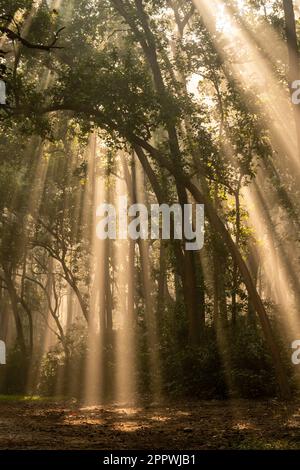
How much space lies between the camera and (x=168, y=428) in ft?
36.1

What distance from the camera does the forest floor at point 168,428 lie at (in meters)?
8.58

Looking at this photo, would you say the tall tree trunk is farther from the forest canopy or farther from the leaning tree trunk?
the leaning tree trunk

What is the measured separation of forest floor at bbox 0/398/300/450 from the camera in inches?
338

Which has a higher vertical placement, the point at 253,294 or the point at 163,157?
the point at 163,157

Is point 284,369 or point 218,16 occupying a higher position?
point 218,16

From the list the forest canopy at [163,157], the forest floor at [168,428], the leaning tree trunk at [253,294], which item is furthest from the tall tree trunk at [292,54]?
the forest floor at [168,428]

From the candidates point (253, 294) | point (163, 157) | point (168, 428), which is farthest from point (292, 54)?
point (168, 428)

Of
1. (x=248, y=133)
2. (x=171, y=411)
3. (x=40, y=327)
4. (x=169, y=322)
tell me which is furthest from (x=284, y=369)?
(x=40, y=327)

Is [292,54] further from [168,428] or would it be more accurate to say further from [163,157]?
[168,428]

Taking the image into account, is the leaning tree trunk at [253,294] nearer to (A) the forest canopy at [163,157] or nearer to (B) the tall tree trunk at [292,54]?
(A) the forest canopy at [163,157]

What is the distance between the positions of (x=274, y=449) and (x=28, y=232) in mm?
25762

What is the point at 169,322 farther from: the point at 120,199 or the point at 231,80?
the point at 120,199

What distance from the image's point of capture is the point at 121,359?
24141 mm
